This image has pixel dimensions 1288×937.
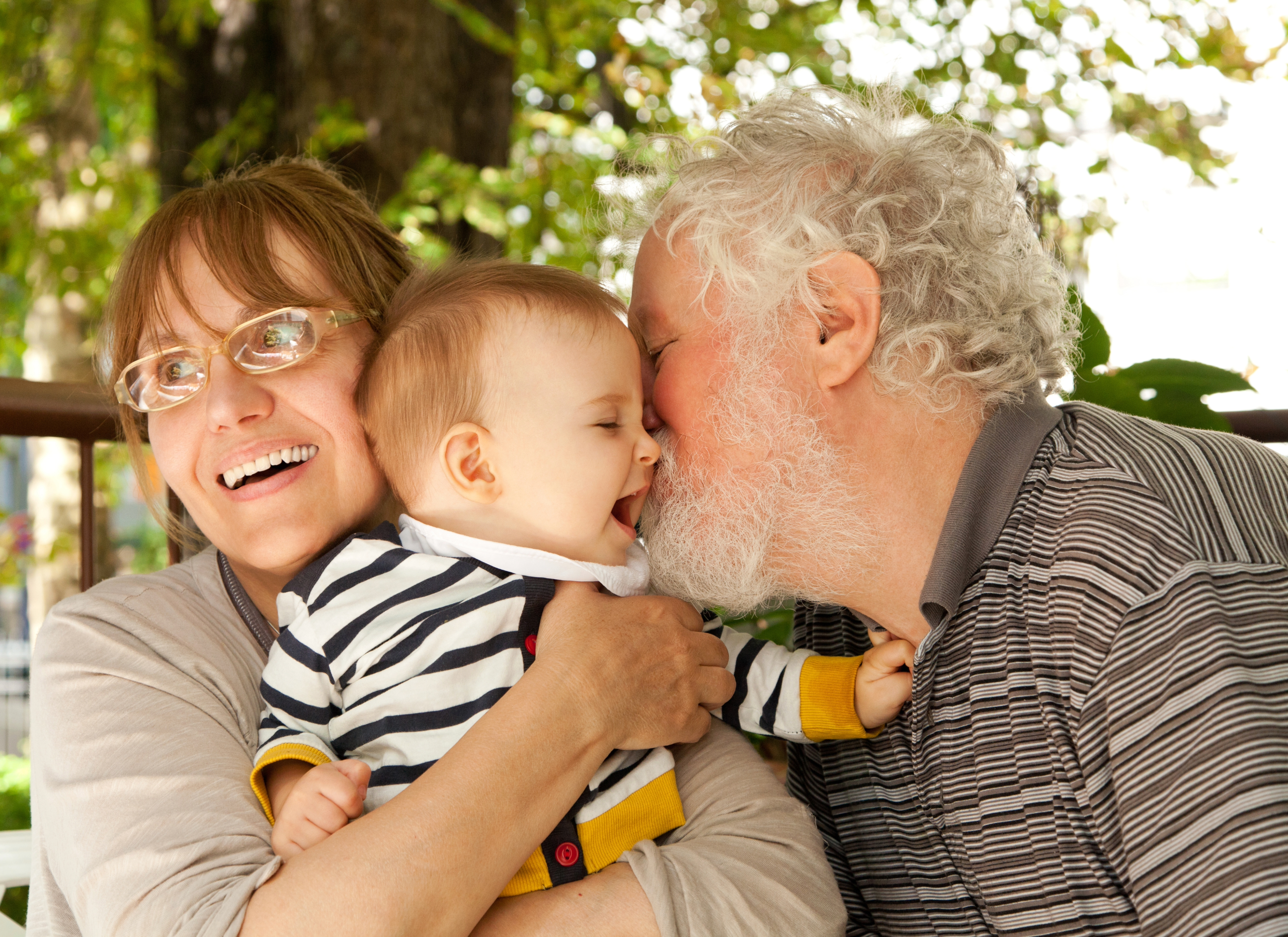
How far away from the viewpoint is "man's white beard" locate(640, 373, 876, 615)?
1599 mm

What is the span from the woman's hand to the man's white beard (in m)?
0.12

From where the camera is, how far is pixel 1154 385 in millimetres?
2408

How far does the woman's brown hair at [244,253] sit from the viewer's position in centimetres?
154

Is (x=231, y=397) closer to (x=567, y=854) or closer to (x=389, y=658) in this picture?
(x=389, y=658)

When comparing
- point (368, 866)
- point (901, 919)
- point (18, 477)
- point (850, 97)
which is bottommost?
point (18, 477)

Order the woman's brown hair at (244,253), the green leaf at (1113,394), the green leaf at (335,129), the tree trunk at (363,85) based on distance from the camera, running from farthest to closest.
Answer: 1. the tree trunk at (363,85)
2. the green leaf at (335,129)
3. the green leaf at (1113,394)
4. the woman's brown hair at (244,253)

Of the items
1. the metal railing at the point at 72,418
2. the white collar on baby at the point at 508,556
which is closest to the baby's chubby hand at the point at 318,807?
the white collar on baby at the point at 508,556

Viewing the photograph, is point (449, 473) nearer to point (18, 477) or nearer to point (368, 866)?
point (368, 866)

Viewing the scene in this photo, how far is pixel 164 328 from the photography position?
1.55m

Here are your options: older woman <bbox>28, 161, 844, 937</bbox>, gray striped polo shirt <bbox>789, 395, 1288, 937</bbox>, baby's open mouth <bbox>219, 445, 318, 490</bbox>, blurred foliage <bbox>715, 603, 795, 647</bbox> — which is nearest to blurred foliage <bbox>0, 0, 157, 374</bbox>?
blurred foliage <bbox>715, 603, 795, 647</bbox>

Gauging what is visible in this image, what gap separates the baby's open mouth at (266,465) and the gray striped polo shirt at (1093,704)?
0.94m

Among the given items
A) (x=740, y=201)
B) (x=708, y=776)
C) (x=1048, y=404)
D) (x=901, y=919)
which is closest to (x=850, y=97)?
(x=740, y=201)

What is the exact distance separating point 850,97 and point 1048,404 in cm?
64

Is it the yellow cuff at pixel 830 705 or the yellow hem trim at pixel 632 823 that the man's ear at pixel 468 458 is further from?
the yellow cuff at pixel 830 705
